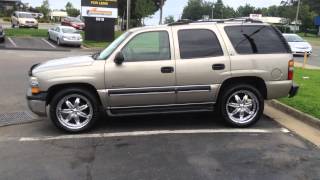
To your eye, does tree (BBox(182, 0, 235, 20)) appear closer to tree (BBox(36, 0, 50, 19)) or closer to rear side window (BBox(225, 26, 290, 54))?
Answer: tree (BBox(36, 0, 50, 19))

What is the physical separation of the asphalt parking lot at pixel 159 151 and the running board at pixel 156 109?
0.31m

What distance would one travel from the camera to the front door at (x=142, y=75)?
7.84 meters

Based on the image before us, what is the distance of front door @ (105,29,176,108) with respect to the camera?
7.84 meters

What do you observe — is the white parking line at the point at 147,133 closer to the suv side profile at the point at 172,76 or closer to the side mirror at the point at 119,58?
the suv side profile at the point at 172,76

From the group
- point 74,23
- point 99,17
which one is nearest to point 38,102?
point 99,17

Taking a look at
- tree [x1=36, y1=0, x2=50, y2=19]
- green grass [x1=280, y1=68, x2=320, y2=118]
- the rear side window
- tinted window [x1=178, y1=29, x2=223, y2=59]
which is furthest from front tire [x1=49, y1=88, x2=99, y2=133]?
tree [x1=36, y1=0, x2=50, y2=19]

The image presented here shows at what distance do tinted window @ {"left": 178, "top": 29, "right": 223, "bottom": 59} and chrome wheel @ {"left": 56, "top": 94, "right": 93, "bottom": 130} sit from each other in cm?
174

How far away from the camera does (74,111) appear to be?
26.1 feet

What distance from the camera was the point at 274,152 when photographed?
6.86 metres

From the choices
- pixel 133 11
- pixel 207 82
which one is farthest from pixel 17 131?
pixel 133 11

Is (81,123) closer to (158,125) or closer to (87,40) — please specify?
(158,125)

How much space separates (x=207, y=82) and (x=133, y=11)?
5705cm

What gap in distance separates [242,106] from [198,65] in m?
1.06

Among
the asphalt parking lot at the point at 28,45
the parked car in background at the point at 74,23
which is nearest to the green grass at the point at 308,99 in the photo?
the asphalt parking lot at the point at 28,45
